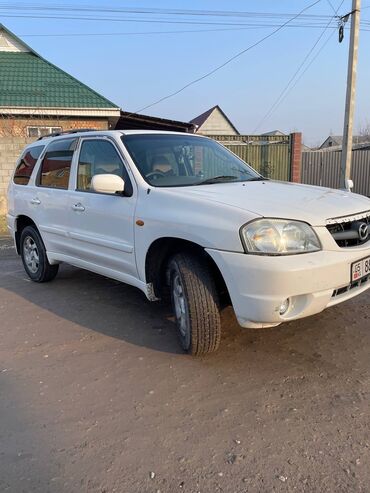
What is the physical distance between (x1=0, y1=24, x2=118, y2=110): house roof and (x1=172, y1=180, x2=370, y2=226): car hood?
37.8 ft

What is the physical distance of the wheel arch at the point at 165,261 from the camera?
11.2 feet

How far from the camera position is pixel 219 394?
3.06 m

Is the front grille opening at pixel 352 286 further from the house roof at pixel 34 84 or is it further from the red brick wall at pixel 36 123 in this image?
the red brick wall at pixel 36 123

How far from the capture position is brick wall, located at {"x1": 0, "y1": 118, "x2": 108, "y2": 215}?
38.4ft

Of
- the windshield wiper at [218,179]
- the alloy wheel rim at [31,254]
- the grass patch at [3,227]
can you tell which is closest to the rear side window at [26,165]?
the alloy wheel rim at [31,254]

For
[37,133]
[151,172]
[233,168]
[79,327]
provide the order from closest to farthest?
1. [151,172]
2. [79,327]
3. [233,168]
4. [37,133]

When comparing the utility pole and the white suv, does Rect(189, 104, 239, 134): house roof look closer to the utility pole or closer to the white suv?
the utility pole

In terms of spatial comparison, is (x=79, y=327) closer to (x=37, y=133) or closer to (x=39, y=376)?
(x=39, y=376)

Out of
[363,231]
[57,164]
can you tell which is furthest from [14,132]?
[363,231]

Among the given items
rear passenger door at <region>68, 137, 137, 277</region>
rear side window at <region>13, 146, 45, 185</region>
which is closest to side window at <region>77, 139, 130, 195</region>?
rear passenger door at <region>68, 137, 137, 277</region>

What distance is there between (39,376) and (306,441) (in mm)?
1965

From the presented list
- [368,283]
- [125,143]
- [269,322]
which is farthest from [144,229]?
[368,283]

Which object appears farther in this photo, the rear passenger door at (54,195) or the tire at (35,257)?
the tire at (35,257)

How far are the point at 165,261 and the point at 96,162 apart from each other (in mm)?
1392
